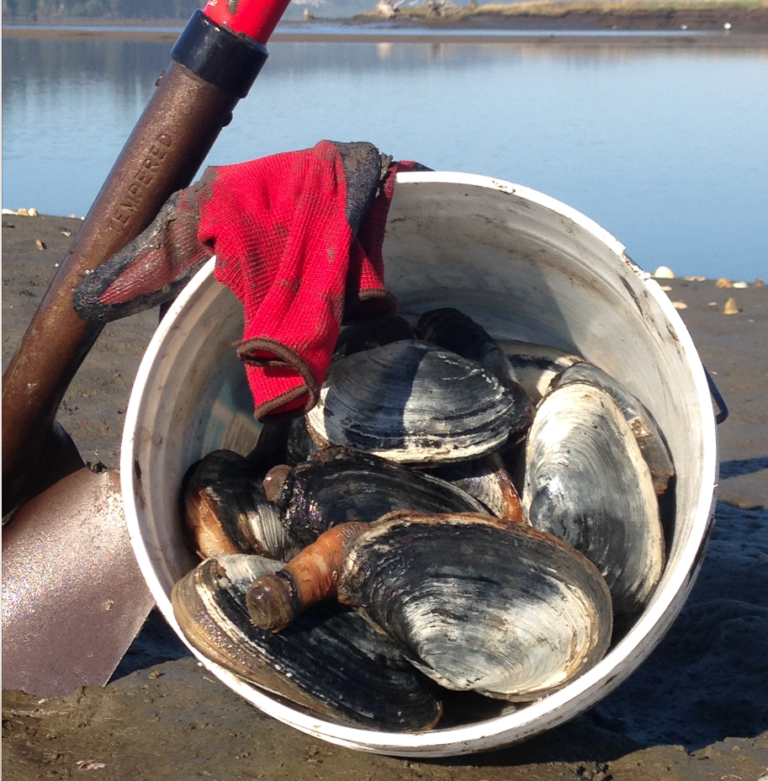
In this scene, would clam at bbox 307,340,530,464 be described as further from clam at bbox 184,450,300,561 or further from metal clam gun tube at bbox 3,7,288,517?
metal clam gun tube at bbox 3,7,288,517

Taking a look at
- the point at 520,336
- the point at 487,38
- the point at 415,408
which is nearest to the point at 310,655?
the point at 415,408

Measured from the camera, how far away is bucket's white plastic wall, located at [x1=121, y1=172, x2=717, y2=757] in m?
1.69

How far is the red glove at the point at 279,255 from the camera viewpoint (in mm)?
1952

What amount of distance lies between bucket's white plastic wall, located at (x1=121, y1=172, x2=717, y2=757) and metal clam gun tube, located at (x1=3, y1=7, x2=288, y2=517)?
424 millimetres

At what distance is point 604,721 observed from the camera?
2.28 m

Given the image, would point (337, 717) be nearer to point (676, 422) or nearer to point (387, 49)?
point (676, 422)

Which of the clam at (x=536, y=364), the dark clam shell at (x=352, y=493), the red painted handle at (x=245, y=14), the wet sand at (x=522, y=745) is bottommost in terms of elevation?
the wet sand at (x=522, y=745)

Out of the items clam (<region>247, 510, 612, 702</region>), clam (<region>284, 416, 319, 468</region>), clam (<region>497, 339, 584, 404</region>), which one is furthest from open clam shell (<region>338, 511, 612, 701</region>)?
clam (<region>497, 339, 584, 404</region>)

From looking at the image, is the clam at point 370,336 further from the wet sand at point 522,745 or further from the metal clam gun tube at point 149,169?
the wet sand at point 522,745

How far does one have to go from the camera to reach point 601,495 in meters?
2.09

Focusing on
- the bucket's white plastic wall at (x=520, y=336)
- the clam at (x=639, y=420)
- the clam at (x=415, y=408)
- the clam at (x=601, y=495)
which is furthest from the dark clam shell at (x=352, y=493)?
the clam at (x=639, y=420)

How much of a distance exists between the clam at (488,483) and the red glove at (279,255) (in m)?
0.50

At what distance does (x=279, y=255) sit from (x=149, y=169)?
61 centimetres

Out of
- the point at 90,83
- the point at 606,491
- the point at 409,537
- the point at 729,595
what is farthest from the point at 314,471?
the point at 90,83
